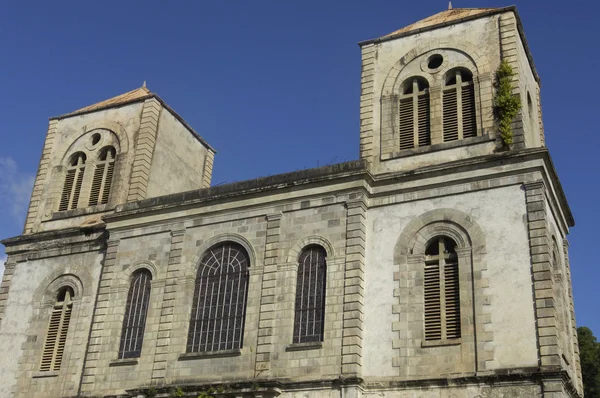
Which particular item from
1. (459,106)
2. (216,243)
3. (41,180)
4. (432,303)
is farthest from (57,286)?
(459,106)

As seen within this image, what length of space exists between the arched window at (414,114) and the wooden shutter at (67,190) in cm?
1234

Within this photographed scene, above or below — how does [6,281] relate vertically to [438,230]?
below

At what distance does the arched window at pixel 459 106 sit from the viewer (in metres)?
22.0

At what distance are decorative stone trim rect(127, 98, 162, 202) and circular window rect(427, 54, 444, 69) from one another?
Answer: 9955 millimetres

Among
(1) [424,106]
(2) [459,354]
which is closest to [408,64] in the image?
(1) [424,106]

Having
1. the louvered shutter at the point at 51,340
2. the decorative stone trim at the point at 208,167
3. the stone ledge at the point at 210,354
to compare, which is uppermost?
the decorative stone trim at the point at 208,167

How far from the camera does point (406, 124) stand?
2297 centimetres

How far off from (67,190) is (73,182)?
1.23ft

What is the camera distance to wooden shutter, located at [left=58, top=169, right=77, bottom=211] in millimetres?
27578

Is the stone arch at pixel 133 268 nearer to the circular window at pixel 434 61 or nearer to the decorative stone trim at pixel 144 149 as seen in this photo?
the decorative stone trim at pixel 144 149

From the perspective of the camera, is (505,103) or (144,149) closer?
(505,103)

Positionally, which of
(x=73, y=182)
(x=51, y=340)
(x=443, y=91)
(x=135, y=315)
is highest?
(x=443, y=91)

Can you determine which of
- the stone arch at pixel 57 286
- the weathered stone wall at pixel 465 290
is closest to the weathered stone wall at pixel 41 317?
the stone arch at pixel 57 286

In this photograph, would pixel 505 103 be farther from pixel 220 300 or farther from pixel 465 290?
pixel 220 300
